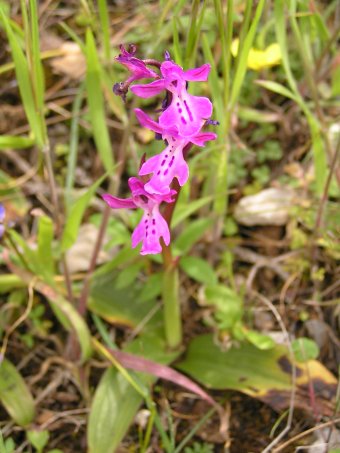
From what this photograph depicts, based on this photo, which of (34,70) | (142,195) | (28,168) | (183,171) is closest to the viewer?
(183,171)

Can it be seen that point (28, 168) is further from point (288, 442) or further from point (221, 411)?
point (288, 442)

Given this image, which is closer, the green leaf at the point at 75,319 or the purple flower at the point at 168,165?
the purple flower at the point at 168,165

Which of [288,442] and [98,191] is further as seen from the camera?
[98,191]

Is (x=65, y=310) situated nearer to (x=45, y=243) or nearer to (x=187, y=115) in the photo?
(x=45, y=243)

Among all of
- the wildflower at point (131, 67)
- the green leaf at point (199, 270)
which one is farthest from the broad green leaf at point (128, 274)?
the wildflower at point (131, 67)

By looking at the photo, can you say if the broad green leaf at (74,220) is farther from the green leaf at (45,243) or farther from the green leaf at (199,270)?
the green leaf at (199,270)

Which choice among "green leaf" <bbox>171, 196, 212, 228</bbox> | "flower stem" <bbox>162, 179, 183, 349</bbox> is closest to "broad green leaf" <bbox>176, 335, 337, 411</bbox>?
"flower stem" <bbox>162, 179, 183, 349</bbox>

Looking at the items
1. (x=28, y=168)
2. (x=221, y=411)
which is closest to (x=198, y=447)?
(x=221, y=411)

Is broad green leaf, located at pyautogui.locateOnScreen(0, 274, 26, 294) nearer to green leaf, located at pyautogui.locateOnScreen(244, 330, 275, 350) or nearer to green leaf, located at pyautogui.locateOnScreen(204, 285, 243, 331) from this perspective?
green leaf, located at pyautogui.locateOnScreen(204, 285, 243, 331)
